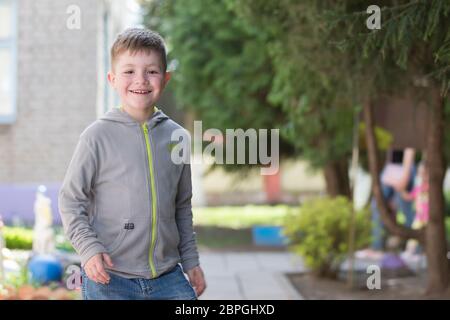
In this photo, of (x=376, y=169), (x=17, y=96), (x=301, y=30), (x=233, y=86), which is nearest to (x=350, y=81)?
(x=301, y=30)

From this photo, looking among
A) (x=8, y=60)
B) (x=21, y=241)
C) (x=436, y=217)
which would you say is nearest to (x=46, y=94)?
(x=8, y=60)

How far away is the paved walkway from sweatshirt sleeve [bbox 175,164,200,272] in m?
3.96

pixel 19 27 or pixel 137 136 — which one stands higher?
pixel 19 27

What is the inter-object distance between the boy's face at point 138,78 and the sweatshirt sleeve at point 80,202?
10.2 inches

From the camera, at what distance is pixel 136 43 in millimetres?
3109

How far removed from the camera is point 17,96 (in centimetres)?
1198

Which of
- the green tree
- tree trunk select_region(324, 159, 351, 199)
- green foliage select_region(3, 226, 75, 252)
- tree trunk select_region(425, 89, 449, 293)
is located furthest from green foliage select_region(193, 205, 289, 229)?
tree trunk select_region(425, 89, 449, 293)

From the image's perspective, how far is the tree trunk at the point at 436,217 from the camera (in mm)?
6914

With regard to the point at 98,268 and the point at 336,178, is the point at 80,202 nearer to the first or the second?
the point at 98,268

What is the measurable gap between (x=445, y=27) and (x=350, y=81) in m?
1.96

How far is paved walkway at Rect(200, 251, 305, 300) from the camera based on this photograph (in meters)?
7.52

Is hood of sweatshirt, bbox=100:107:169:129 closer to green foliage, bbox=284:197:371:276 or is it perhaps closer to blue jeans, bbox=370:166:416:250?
green foliage, bbox=284:197:371:276
